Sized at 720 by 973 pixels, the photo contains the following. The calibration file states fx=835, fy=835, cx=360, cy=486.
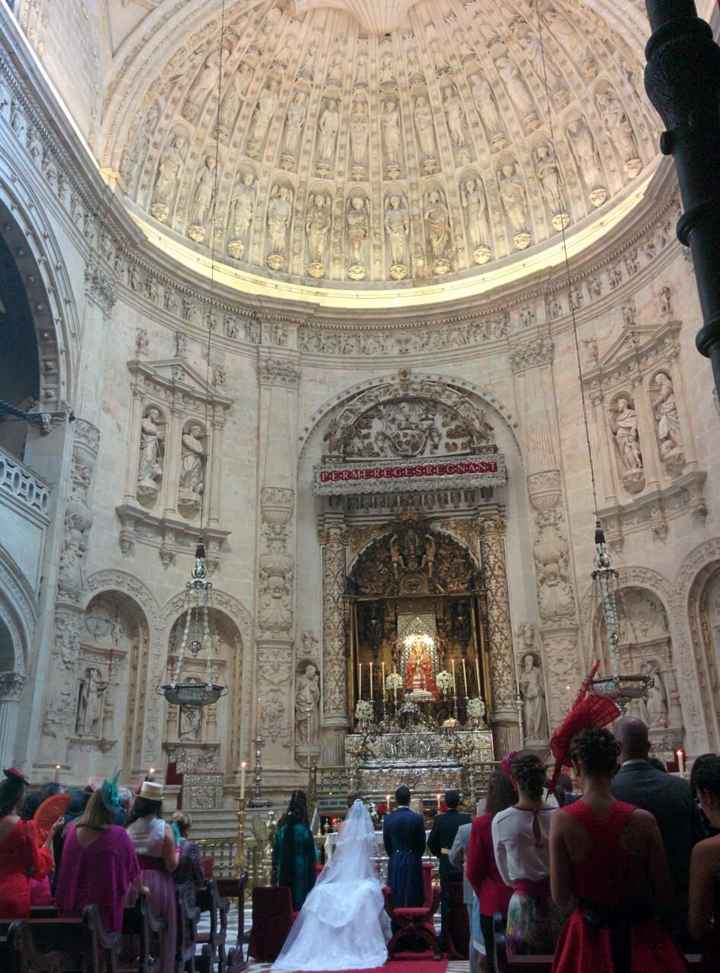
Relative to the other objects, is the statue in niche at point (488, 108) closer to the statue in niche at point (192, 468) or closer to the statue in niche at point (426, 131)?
the statue in niche at point (426, 131)

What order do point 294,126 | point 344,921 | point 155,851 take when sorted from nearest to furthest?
point 155,851, point 344,921, point 294,126

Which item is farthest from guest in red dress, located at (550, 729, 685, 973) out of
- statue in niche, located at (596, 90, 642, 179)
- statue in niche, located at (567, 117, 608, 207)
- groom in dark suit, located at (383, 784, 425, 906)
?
statue in niche, located at (567, 117, 608, 207)

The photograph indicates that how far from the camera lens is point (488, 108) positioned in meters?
22.5

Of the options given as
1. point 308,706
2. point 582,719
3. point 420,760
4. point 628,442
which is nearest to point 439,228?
point 628,442

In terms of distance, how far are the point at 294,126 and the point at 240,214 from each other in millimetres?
2894

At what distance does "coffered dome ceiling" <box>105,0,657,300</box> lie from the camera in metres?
20.5

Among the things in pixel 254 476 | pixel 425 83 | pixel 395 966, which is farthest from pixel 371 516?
pixel 395 966

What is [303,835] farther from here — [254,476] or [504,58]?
[504,58]

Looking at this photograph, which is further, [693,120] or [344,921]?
[344,921]

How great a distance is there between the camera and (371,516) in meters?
21.4

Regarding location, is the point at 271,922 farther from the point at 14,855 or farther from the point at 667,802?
the point at 667,802

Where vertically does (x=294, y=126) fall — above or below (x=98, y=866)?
above

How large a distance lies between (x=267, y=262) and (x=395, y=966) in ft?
62.3

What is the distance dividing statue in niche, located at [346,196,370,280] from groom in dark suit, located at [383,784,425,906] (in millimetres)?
18107
